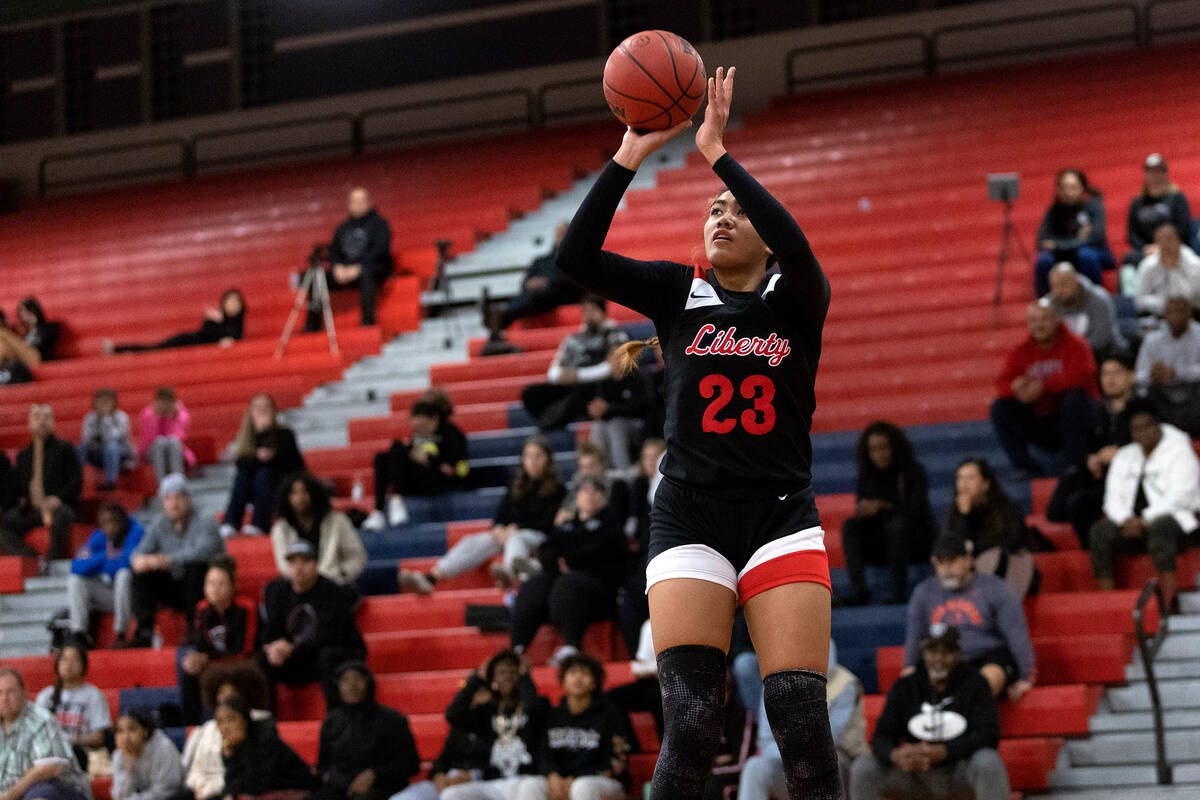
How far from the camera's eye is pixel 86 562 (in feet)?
34.6

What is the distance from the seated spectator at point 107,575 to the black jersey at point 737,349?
728 cm

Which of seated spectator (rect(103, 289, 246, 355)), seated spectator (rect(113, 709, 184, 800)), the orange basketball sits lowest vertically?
seated spectator (rect(113, 709, 184, 800))

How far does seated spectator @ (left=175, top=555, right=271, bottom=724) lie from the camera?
9.23 metres

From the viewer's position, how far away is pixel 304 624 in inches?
368

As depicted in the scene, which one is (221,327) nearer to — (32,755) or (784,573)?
(32,755)

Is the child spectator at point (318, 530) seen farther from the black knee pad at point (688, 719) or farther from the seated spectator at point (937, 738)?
the black knee pad at point (688, 719)

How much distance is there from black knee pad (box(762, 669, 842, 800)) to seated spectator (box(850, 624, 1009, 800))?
12.2ft

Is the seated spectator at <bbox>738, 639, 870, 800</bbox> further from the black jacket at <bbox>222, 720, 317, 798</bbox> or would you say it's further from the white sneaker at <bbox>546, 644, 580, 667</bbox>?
the black jacket at <bbox>222, 720, 317, 798</bbox>

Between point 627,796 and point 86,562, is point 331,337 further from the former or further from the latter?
point 627,796

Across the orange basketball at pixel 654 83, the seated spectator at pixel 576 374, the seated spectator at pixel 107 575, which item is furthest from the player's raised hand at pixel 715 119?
the seated spectator at pixel 107 575

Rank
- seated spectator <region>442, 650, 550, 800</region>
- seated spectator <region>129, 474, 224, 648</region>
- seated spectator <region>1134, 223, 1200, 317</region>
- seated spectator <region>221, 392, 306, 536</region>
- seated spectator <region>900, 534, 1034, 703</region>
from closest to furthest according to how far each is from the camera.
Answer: seated spectator <region>900, 534, 1034, 703</region>
seated spectator <region>442, 650, 550, 800</region>
seated spectator <region>129, 474, 224, 648</region>
seated spectator <region>1134, 223, 1200, 317</region>
seated spectator <region>221, 392, 306, 536</region>

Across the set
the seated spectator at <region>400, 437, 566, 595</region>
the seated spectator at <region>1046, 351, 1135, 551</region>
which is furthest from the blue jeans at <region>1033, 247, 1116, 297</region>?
the seated spectator at <region>400, 437, 566, 595</region>

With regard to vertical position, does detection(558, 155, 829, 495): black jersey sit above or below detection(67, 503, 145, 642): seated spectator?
above

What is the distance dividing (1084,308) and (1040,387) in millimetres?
1174
